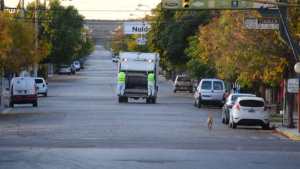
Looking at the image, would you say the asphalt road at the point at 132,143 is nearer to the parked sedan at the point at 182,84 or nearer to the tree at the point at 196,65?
the tree at the point at 196,65

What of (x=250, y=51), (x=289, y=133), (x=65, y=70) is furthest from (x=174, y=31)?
(x=65, y=70)

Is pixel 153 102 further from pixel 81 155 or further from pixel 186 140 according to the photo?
pixel 81 155

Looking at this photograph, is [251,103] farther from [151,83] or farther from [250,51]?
[151,83]

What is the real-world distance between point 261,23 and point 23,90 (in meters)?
24.3

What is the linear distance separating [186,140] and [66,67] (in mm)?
115711

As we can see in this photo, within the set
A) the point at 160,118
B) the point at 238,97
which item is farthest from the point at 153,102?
the point at 238,97

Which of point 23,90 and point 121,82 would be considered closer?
point 23,90

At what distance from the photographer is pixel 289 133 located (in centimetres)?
3741

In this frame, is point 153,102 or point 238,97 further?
point 153,102

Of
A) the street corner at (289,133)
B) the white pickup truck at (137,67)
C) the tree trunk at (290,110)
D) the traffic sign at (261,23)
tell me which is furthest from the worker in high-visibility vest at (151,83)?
the traffic sign at (261,23)

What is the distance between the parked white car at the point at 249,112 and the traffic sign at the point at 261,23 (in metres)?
4.57

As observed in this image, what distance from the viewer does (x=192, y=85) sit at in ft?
304

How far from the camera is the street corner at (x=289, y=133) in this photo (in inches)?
1404

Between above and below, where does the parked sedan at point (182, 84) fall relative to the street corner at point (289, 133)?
above
